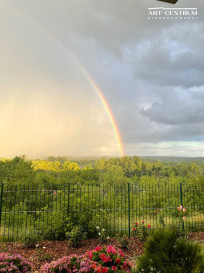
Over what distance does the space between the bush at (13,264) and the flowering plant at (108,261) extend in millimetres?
1010

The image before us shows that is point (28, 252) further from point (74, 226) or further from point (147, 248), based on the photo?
point (147, 248)

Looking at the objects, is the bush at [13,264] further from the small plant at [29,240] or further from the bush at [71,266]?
the small plant at [29,240]

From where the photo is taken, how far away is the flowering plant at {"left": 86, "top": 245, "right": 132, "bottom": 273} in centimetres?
302

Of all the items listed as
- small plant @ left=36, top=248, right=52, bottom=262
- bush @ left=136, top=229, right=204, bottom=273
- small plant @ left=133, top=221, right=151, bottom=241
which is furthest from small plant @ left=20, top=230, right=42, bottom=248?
bush @ left=136, top=229, right=204, bottom=273

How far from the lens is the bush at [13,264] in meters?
3.17

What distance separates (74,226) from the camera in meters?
7.30

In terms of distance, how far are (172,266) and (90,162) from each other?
6698 cm

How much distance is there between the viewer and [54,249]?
6.54 meters

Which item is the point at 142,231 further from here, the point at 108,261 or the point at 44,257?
the point at 108,261

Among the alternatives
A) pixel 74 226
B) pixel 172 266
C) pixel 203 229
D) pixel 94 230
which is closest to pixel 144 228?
pixel 94 230

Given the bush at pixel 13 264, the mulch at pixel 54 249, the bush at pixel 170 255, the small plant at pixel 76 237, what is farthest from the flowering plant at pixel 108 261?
the small plant at pixel 76 237

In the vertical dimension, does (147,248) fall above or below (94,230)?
above

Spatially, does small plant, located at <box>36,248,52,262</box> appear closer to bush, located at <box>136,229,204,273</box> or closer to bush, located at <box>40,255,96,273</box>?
bush, located at <box>40,255,96,273</box>

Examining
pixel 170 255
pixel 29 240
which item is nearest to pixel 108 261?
pixel 170 255
